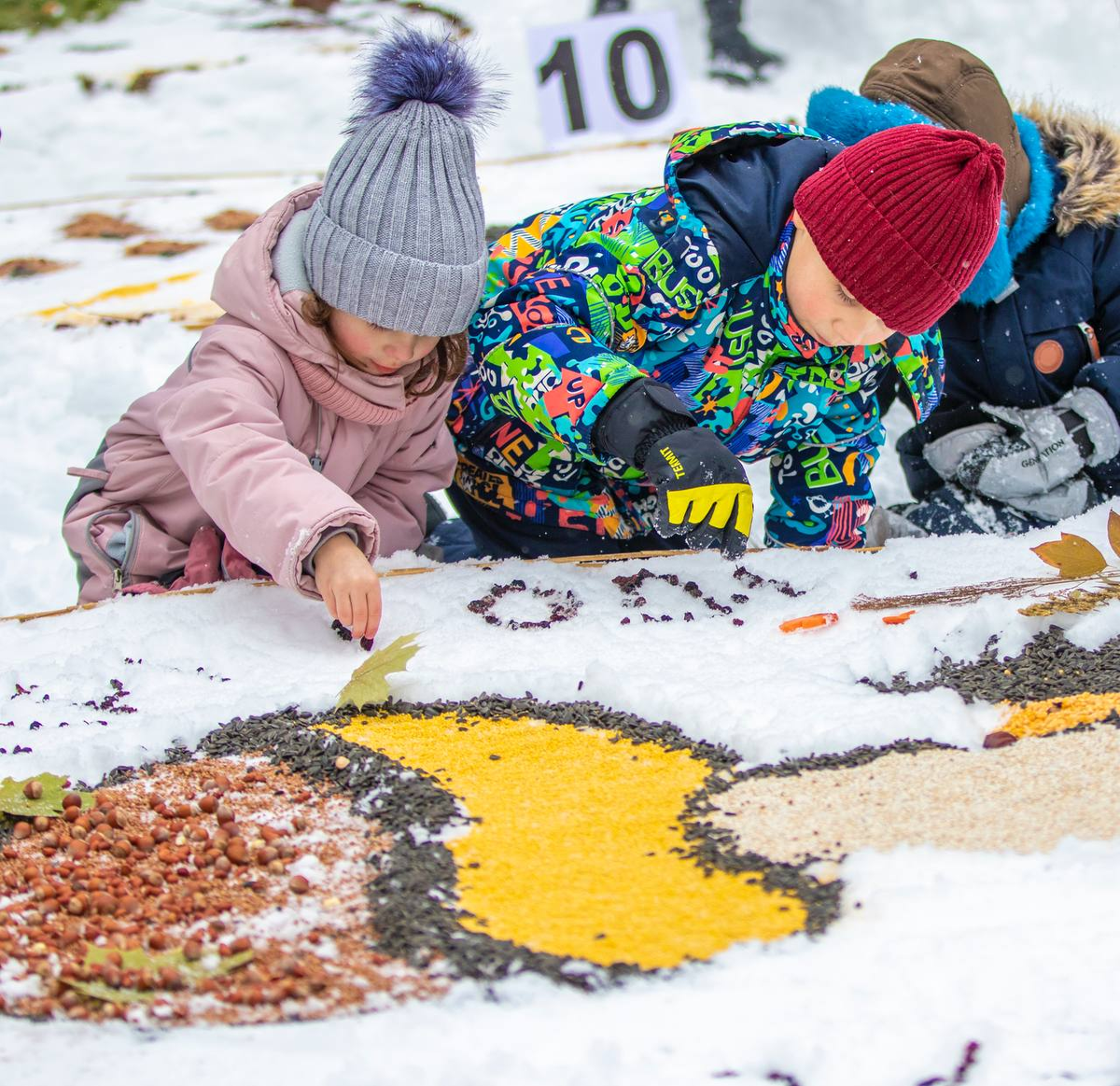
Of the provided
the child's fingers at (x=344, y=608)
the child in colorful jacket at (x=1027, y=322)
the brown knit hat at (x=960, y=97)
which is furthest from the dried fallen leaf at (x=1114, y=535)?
the child's fingers at (x=344, y=608)

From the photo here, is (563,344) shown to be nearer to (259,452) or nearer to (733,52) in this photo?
(259,452)

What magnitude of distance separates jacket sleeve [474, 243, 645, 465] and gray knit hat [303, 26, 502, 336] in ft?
0.54

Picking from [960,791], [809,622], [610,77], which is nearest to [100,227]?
[610,77]

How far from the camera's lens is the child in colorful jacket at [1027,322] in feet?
8.19

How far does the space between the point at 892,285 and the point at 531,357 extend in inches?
23.1

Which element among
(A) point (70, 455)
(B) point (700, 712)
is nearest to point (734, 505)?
(B) point (700, 712)

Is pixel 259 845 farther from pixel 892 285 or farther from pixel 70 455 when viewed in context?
pixel 70 455

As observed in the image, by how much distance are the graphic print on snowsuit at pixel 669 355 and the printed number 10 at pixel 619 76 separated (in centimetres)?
275

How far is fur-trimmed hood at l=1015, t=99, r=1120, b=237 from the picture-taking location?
8.41 feet

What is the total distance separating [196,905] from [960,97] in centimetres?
210

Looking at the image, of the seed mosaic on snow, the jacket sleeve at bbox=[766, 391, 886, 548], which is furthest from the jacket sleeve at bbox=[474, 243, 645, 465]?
the seed mosaic on snow

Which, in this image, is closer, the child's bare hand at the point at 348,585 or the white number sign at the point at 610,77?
the child's bare hand at the point at 348,585

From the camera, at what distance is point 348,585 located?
5.68 ft

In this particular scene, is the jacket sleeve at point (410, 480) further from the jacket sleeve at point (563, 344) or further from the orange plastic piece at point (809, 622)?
the orange plastic piece at point (809, 622)
